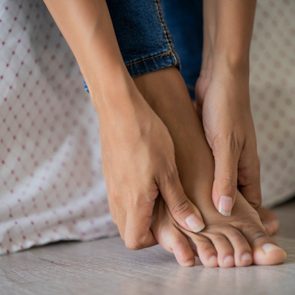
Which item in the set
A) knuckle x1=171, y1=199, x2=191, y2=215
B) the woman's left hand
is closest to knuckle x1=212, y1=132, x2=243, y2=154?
the woman's left hand

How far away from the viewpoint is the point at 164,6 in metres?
1.06

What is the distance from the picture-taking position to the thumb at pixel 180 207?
719 mm

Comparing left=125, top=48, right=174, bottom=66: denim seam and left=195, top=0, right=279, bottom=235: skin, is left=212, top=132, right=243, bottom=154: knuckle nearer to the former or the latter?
left=195, top=0, right=279, bottom=235: skin

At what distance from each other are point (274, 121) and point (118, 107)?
0.47m

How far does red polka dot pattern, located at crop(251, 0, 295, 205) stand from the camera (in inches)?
42.6

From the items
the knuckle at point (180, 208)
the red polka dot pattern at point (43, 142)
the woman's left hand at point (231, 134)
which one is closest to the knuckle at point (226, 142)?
the woman's left hand at point (231, 134)

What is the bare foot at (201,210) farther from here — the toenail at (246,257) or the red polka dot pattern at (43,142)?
the red polka dot pattern at (43,142)

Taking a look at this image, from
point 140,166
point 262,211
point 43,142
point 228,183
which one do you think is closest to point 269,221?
point 262,211

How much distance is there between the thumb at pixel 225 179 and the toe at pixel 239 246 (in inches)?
1.2

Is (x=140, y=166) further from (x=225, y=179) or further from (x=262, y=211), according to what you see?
(x=262, y=211)

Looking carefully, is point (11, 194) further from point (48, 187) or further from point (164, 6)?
point (164, 6)

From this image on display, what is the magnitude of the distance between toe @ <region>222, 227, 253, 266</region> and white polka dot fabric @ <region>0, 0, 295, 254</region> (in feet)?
0.92

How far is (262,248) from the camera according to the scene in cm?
69

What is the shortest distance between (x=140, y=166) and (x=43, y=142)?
28cm
